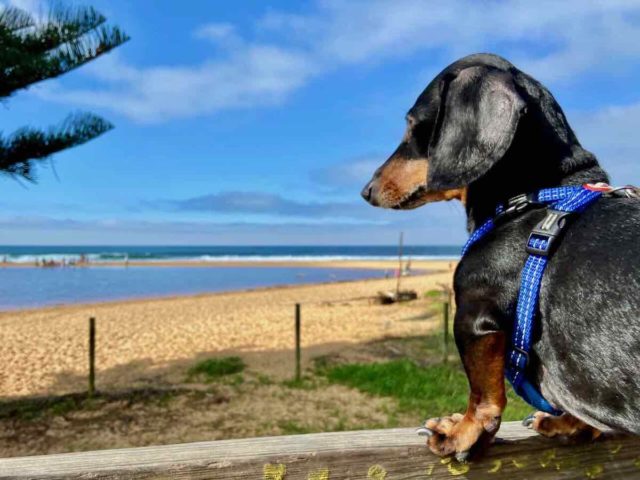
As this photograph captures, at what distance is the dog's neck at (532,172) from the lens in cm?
173

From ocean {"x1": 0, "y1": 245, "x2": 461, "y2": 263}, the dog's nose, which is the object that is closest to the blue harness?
the dog's nose

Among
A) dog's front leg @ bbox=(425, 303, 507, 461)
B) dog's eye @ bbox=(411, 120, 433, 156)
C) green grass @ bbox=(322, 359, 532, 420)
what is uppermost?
dog's eye @ bbox=(411, 120, 433, 156)

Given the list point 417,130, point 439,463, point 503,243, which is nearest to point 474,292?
point 503,243

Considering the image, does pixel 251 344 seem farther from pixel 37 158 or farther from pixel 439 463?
pixel 439 463

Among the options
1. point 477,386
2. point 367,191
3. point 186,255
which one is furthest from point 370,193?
point 186,255

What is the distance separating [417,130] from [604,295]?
33.7 inches

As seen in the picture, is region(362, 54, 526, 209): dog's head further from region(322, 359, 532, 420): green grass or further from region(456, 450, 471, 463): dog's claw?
region(322, 359, 532, 420): green grass

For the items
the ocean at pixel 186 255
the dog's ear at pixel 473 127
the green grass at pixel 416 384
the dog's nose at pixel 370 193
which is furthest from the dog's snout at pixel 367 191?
the ocean at pixel 186 255

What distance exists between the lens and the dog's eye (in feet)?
6.23

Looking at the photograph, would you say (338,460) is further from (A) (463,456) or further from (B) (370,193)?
(B) (370,193)

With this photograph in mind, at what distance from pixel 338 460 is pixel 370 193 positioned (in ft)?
3.27

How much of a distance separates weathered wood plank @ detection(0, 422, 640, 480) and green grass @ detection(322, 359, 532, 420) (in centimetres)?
622

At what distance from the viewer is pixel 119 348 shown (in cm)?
1452

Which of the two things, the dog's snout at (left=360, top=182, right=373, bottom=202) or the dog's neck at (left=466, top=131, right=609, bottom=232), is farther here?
the dog's snout at (left=360, top=182, right=373, bottom=202)
